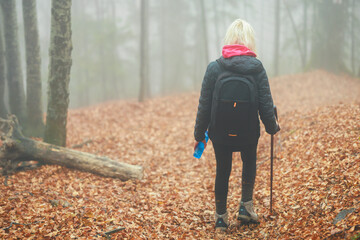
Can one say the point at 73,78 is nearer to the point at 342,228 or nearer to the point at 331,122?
the point at 331,122

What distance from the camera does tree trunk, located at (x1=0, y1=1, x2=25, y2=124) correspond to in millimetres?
7605

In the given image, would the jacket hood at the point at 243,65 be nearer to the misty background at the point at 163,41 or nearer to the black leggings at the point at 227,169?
the black leggings at the point at 227,169

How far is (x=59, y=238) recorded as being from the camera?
3.13 meters

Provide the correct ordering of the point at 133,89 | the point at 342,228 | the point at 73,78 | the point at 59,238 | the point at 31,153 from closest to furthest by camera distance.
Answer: the point at 342,228, the point at 59,238, the point at 31,153, the point at 73,78, the point at 133,89

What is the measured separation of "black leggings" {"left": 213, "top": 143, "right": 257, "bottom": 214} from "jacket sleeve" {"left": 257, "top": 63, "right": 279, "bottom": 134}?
368 mm

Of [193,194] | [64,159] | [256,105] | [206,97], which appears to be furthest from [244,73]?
[64,159]

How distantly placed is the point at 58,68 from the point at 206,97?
13.6 ft

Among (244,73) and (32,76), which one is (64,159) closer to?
(32,76)

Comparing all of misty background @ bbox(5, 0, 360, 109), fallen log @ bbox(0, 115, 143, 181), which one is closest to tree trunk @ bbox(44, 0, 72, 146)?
fallen log @ bbox(0, 115, 143, 181)

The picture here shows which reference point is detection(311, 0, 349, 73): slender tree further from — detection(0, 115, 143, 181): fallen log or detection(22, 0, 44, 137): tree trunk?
detection(22, 0, 44, 137): tree trunk

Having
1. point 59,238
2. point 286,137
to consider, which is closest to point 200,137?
point 59,238

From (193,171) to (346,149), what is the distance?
3.13m

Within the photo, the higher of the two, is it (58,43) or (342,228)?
(58,43)

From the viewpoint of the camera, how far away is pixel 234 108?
3178 millimetres
